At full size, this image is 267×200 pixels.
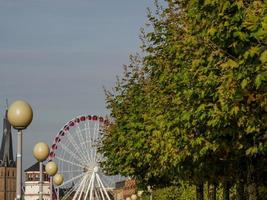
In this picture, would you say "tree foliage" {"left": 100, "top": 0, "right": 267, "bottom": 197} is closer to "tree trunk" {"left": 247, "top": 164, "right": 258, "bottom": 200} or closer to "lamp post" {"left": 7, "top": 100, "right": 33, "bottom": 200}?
Result: "tree trunk" {"left": 247, "top": 164, "right": 258, "bottom": 200}

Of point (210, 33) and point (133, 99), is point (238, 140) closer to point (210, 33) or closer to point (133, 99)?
point (210, 33)

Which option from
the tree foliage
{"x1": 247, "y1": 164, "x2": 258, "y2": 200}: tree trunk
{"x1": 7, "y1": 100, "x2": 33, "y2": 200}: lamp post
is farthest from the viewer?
{"x1": 247, "y1": 164, "x2": 258, "y2": 200}: tree trunk

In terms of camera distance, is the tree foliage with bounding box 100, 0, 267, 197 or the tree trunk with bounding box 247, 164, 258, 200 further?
the tree trunk with bounding box 247, 164, 258, 200

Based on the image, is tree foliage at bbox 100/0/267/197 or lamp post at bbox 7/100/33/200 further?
lamp post at bbox 7/100/33/200

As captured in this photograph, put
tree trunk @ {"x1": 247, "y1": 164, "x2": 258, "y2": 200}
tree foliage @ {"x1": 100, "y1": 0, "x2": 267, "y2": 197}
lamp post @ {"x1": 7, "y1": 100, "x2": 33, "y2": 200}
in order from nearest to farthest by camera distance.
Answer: tree foliage @ {"x1": 100, "y1": 0, "x2": 267, "y2": 197}, lamp post @ {"x1": 7, "y1": 100, "x2": 33, "y2": 200}, tree trunk @ {"x1": 247, "y1": 164, "x2": 258, "y2": 200}

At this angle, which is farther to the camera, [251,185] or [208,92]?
[251,185]

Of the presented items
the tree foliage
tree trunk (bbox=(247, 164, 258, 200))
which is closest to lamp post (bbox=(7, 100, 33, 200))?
the tree foliage

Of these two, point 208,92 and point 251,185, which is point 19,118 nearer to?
point 208,92

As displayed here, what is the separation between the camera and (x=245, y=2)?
14.7 meters

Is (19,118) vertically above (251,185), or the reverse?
(19,118)

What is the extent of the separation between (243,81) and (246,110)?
2.13 m

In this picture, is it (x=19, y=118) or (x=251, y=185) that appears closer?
(x=19, y=118)

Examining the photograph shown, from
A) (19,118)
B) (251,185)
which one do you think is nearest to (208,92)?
(19,118)

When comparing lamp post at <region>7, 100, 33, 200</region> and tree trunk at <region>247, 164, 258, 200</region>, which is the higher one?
lamp post at <region>7, 100, 33, 200</region>
